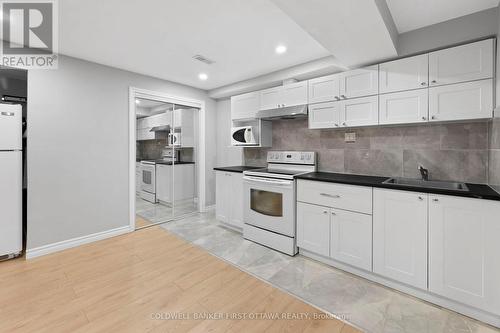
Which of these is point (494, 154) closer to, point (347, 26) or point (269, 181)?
point (347, 26)

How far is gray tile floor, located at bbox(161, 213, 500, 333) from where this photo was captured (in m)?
1.64

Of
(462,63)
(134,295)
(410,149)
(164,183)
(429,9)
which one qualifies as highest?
(429,9)

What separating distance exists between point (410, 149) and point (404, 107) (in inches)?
20.1

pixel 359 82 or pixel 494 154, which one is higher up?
pixel 359 82

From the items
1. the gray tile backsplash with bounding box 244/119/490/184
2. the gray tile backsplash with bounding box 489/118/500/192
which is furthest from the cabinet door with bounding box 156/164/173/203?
the gray tile backsplash with bounding box 489/118/500/192

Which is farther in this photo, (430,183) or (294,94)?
(294,94)

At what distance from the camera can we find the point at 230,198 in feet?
11.6

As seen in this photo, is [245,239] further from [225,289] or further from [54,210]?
[54,210]

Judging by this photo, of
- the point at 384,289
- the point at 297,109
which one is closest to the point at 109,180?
the point at 297,109

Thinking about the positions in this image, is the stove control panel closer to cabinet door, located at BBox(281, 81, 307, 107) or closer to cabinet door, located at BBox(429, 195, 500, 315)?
cabinet door, located at BBox(281, 81, 307, 107)

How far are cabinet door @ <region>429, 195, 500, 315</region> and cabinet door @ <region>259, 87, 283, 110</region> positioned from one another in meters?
2.13

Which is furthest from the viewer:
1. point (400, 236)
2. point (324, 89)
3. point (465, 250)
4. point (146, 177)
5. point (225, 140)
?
point (225, 140)

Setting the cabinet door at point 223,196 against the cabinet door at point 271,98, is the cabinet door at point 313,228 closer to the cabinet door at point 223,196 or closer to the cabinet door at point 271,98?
the cabinet door at point 223,196

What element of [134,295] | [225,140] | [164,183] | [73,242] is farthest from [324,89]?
[73,242]
